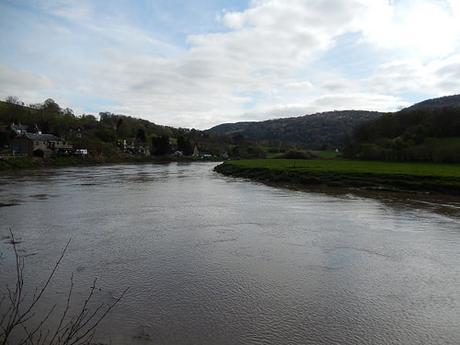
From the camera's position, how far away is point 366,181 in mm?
29672

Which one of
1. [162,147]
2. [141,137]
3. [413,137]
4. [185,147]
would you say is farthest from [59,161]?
[185,147]

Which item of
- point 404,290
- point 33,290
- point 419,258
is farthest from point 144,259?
point 419,258

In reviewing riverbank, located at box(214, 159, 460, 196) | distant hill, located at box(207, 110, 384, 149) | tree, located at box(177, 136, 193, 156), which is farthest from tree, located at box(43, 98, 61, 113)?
riverbank, located at box(214, 159, 460, 196)

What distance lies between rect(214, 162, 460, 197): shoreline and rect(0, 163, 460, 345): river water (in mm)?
7945

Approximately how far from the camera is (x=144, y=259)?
10148mm

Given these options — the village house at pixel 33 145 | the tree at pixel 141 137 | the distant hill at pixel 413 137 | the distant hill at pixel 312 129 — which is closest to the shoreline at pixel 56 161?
the village house at pixel 33 145

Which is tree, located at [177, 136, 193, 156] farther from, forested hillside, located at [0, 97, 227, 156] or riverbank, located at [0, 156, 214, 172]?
riverbank, located at [0, 156, 214, 172]

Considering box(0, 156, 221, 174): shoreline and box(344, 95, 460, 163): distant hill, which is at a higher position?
box(344, 95, 460, 163): distant hill

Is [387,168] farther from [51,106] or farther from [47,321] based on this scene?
[51,106]

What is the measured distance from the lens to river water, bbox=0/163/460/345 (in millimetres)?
6375

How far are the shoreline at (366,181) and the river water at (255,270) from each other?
26.1 feet

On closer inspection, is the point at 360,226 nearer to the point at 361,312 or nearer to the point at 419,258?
the point at 419,258

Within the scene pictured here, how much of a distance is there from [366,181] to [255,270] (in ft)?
73.9

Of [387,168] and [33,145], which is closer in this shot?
[387,168]
